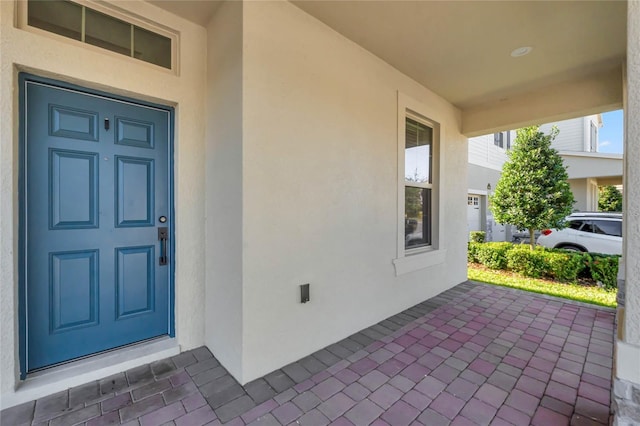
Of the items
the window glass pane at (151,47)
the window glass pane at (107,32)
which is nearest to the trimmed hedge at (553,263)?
the window glass pane at (151,47)

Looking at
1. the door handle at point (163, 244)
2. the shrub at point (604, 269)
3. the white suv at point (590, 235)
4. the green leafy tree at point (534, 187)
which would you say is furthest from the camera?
the white suv at point (590, 235)

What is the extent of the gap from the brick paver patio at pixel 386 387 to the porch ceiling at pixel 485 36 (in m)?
2.93

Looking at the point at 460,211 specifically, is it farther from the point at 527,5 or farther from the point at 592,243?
the point at 592,243

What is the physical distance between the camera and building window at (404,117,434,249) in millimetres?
3832

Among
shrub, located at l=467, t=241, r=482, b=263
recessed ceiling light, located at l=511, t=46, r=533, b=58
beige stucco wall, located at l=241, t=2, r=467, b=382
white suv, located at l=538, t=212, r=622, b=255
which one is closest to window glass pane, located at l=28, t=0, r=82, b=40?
beige stucco wall, located at l=241, t=2, r=467, b=382

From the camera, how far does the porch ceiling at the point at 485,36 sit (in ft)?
7.57

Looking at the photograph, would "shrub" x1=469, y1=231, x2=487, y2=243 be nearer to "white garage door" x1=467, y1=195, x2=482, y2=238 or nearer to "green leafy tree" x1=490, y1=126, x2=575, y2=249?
"white garage door" x1=467, y1=195, x2=482, y2=238

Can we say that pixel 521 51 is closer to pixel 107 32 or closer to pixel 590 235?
pixel 107 32

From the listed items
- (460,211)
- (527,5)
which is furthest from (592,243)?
(527,5)

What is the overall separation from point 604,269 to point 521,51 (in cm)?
425

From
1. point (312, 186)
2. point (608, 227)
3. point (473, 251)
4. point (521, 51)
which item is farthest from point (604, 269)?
point (312, 186)

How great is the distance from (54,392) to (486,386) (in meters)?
3.05

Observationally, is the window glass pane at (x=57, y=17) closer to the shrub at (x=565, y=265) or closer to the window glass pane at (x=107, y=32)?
the window glass pane at (x=107, y=32)

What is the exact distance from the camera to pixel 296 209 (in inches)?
91.8
